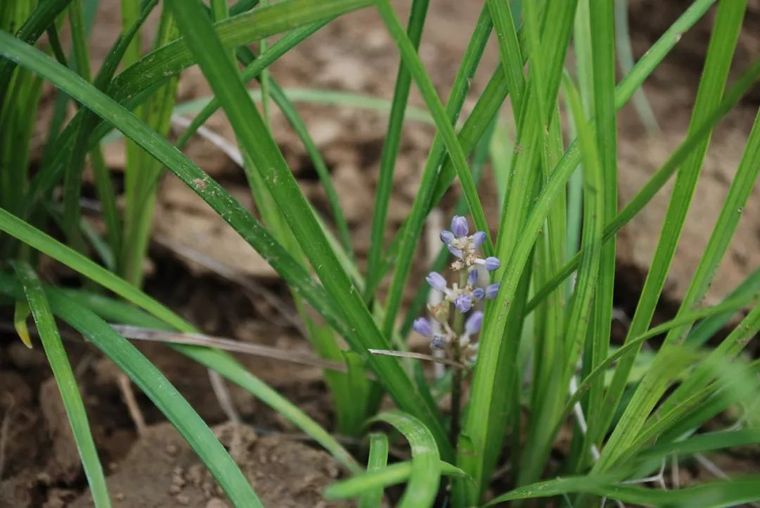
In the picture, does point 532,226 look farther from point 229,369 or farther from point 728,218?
point 229,369

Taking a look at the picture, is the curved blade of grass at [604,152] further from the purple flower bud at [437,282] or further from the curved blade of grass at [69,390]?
the curved blade of grass at [69,390]

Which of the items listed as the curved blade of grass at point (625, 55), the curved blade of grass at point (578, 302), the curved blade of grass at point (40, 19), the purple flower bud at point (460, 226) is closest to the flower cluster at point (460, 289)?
the purple flower bud at point (460, 226)

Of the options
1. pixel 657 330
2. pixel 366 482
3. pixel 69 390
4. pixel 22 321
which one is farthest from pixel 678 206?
pixel 22 321

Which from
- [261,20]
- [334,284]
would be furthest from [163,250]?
[261,20]

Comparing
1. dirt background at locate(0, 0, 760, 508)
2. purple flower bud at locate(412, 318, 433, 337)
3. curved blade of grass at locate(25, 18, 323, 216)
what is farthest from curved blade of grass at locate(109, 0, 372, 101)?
dirt background at locate(0, 0, 760, 508)

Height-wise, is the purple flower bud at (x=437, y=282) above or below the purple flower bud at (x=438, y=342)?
above

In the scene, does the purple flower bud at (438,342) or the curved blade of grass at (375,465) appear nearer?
the curved blade of grass at (375,465)

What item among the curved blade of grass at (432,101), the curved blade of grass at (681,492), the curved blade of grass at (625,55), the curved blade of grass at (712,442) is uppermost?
the curved blade of grass at (625,55)

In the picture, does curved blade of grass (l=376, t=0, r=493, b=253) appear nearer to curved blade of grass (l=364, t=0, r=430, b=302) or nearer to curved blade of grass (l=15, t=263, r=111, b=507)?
curved blade of grass (l=364, t=0, r=430, b=302)
